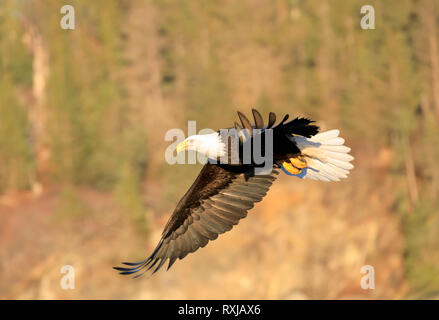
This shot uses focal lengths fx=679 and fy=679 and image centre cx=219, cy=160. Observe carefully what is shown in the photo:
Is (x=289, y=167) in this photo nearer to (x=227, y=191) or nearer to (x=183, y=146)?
(x=227, y=191)

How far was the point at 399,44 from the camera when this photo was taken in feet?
114

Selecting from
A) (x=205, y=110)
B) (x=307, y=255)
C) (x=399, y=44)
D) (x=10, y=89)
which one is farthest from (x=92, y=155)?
(x=399, y=44)

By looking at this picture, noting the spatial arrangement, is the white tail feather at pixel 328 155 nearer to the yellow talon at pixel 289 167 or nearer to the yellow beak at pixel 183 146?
the yellow talon at pixel 289 167

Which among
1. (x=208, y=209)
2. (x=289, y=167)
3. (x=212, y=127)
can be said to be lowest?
(x=208, y=209)

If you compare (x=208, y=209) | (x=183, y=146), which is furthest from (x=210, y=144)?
(x=208, y=209)

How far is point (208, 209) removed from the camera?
29.9 feet

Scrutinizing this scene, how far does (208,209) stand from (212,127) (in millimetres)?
22871

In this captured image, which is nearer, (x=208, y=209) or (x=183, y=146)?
(x=183, y=146)

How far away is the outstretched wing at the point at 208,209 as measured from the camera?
8914 millimetres

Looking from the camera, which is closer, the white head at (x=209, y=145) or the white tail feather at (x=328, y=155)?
the white head at (x=209, y=145)

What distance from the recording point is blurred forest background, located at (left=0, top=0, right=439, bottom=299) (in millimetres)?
29156

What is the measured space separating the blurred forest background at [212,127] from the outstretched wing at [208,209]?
19.3 metres

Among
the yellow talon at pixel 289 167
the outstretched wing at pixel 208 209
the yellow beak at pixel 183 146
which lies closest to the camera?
the yellow beak at pixel 183 146

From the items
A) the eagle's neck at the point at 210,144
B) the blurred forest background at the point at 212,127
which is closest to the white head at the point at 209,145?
the eagle's neck at the point at 210,144
